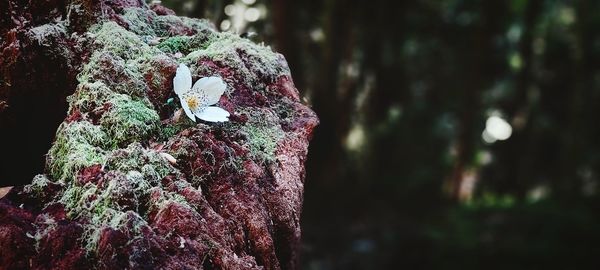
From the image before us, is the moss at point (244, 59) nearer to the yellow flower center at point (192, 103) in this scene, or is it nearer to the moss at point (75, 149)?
the yellow flower center at point (192, 103)

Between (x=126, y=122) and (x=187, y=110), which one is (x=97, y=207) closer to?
(x=126, y=122)

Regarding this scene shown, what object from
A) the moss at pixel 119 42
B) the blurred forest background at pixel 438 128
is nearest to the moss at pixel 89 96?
the moss at pixel 119 42

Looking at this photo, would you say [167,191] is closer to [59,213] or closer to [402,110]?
[59,213]

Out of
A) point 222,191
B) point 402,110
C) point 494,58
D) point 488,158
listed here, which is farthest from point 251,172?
point 488,158

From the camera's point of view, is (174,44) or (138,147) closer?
(138,147)

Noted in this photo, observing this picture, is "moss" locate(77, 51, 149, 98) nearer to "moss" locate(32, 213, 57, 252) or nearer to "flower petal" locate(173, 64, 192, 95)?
"flower petal" locate(173, 64, 192, 95)

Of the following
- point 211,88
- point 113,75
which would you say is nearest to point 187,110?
point 211,88
